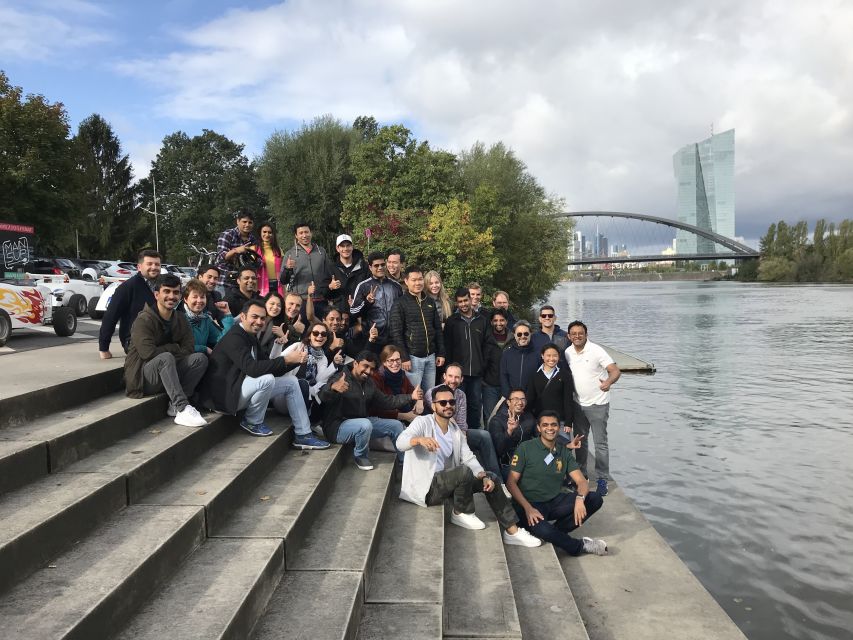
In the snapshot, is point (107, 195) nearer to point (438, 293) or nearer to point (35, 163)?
point (35, 163)

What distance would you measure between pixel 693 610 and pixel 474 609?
1.88 metres

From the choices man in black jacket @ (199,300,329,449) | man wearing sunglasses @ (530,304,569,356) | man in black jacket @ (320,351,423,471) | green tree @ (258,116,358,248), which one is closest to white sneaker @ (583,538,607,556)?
man in black jacket @ (320,351,423,471)

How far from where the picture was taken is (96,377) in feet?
17.2

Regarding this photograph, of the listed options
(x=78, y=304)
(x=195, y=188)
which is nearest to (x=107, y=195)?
(x=195, y=188)

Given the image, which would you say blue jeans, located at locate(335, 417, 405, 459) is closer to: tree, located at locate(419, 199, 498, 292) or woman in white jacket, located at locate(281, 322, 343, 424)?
woman in white jacket, located at locate(281, 322, 343, 424)

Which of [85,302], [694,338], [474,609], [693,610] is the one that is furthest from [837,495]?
[694,338]

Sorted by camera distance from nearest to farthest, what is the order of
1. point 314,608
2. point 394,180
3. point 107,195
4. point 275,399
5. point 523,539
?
point 314,608 < point 523,539 < point 275,399 < point 394,180 < point 107,195

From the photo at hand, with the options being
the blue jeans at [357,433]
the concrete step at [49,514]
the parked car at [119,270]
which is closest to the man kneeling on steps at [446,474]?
the blue jeans at [357,433]

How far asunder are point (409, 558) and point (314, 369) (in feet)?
7.56

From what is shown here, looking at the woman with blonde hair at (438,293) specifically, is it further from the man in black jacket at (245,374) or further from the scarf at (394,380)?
the man in black jacket at (245,374)

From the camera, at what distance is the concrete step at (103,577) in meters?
2.58

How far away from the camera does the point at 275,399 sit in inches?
232

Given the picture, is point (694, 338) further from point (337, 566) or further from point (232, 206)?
point (232, 206)

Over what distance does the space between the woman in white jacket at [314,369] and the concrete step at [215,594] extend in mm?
2346
